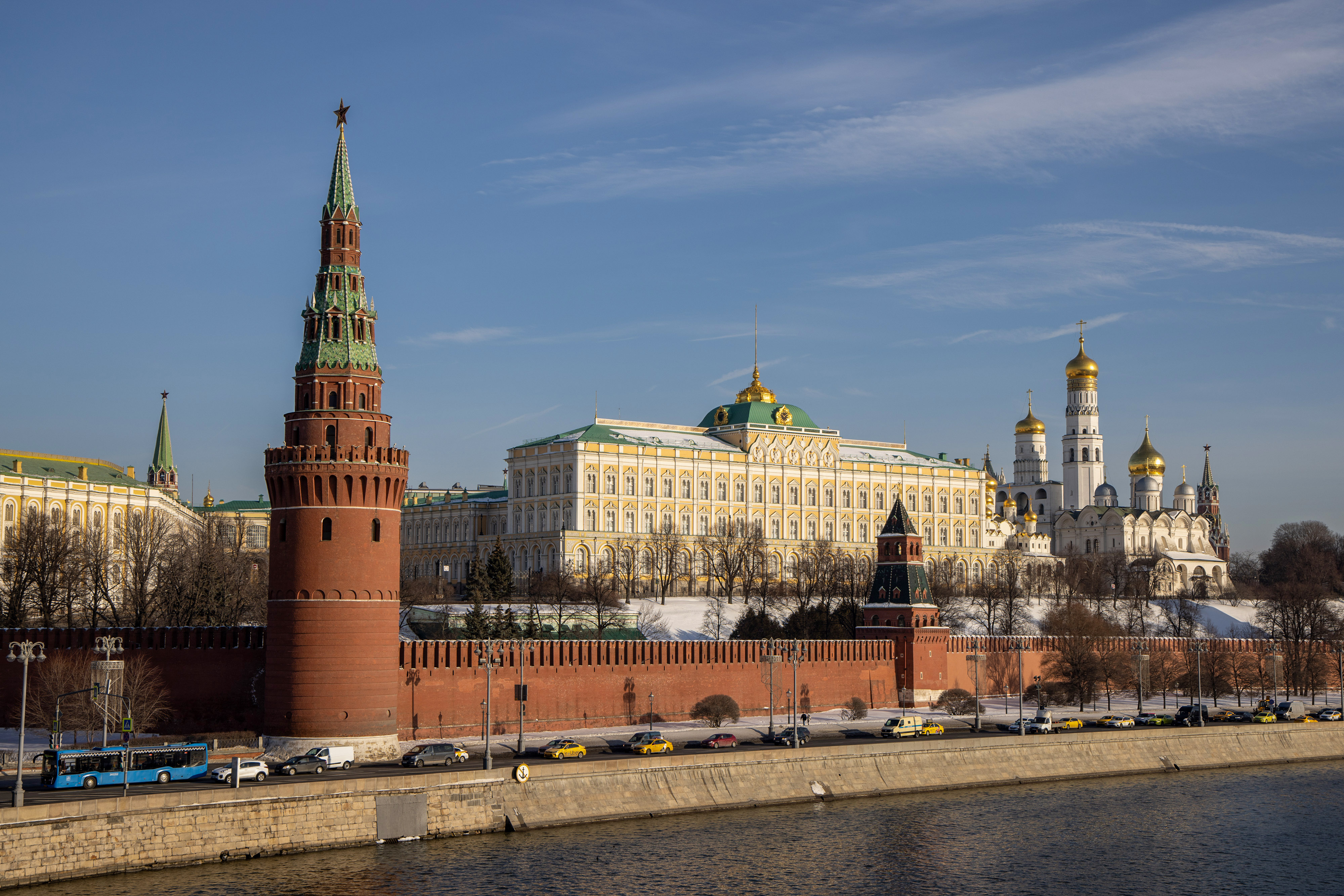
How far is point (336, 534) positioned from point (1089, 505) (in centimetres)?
14386

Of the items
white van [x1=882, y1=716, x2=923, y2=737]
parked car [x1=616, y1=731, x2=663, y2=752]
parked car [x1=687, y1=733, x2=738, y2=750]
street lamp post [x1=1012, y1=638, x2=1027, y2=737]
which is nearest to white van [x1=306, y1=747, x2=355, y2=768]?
parked car [x1=616, y1=731, x2=663, y2=752]

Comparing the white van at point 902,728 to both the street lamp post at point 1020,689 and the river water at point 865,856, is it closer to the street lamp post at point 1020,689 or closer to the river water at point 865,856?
the street lamp post at point 1020,689

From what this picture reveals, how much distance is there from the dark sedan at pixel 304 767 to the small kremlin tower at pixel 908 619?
115 feet

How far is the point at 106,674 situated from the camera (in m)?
48.4

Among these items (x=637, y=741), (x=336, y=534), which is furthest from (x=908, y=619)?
(x=336, y=534)

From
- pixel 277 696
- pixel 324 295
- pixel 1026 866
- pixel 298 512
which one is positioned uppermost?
pixel 324 295

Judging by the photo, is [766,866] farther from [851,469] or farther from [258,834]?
[851,469]

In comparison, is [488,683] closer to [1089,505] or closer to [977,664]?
[977,664]

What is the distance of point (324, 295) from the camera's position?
176 ft

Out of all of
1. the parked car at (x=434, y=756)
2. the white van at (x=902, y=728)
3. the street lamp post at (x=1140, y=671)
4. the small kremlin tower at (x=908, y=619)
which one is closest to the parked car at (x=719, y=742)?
the white van at (x=902, y=728)

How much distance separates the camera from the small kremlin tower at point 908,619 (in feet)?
249

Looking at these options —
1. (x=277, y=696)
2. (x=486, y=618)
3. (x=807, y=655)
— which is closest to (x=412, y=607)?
(x=486, y=618)

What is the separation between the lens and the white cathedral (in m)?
171

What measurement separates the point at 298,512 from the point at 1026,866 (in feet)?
83.0
